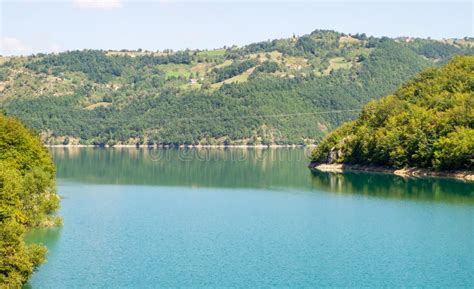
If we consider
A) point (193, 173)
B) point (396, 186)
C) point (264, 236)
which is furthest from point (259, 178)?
point (264, 236)

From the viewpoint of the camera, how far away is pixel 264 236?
62.9m

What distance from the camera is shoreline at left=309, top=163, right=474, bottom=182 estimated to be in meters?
Result: 107

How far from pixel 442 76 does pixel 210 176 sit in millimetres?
43776

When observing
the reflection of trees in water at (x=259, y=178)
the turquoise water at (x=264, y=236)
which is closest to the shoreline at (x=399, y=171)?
the reflection of trees in water at (x=259, y=178)

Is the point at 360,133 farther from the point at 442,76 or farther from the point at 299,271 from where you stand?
the point at 299,271

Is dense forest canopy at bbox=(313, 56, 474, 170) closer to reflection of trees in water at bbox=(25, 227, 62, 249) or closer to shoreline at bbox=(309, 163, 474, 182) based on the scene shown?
shoreline at bbox=(309, 163, 474, 182)

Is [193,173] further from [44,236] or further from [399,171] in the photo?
[44,236]

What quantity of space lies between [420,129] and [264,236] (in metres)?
63.8

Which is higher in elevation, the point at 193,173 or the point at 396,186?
the point at 396,186

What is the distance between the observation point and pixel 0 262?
41438 millimetres

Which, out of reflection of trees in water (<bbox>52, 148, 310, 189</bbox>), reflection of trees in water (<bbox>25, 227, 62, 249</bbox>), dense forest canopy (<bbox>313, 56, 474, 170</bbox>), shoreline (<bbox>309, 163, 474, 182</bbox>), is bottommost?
reflection of trees in water (<bbox>25, 227, 62, 249</bbox>)

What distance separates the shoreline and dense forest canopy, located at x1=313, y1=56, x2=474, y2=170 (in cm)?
95

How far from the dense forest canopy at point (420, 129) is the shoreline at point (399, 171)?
948mm

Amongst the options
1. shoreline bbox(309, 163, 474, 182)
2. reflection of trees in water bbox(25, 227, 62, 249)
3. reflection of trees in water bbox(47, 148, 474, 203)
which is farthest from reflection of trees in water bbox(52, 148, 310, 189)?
reflection of trees in water bbox(25, 227, 62, 249)
